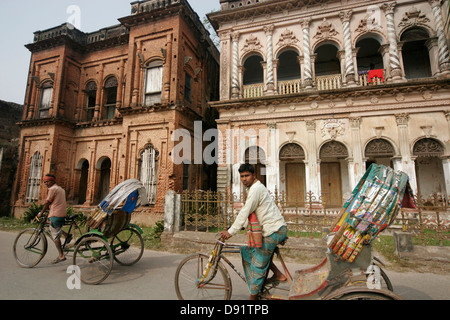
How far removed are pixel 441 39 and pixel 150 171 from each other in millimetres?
14484

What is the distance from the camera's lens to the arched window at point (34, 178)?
13.1m

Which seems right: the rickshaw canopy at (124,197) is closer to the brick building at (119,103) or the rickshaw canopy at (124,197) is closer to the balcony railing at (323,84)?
the brick building at (119,103)

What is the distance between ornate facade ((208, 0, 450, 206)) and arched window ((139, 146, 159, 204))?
128 inches

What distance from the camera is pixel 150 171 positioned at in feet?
35.6

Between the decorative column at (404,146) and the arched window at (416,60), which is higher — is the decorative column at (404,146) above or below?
below

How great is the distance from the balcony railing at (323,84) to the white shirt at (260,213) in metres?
8.86

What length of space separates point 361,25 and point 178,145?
Answer: 34.9ft

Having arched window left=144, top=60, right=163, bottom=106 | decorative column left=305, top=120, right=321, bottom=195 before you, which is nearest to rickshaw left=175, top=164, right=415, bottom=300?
decorative column left=305, top=120, right=321, bottom=195

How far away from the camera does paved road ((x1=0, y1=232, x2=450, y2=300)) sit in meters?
3.35

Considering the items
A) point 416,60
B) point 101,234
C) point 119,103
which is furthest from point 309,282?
point 416,60

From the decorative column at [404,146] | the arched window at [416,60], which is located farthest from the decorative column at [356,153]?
the arched window at [416,60]

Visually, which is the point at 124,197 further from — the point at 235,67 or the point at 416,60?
the point at 416,60

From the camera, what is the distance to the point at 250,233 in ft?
9.22

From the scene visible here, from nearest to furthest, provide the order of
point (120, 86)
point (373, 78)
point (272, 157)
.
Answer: point (373, 78) < point (272, 157) < point (120, 86)
